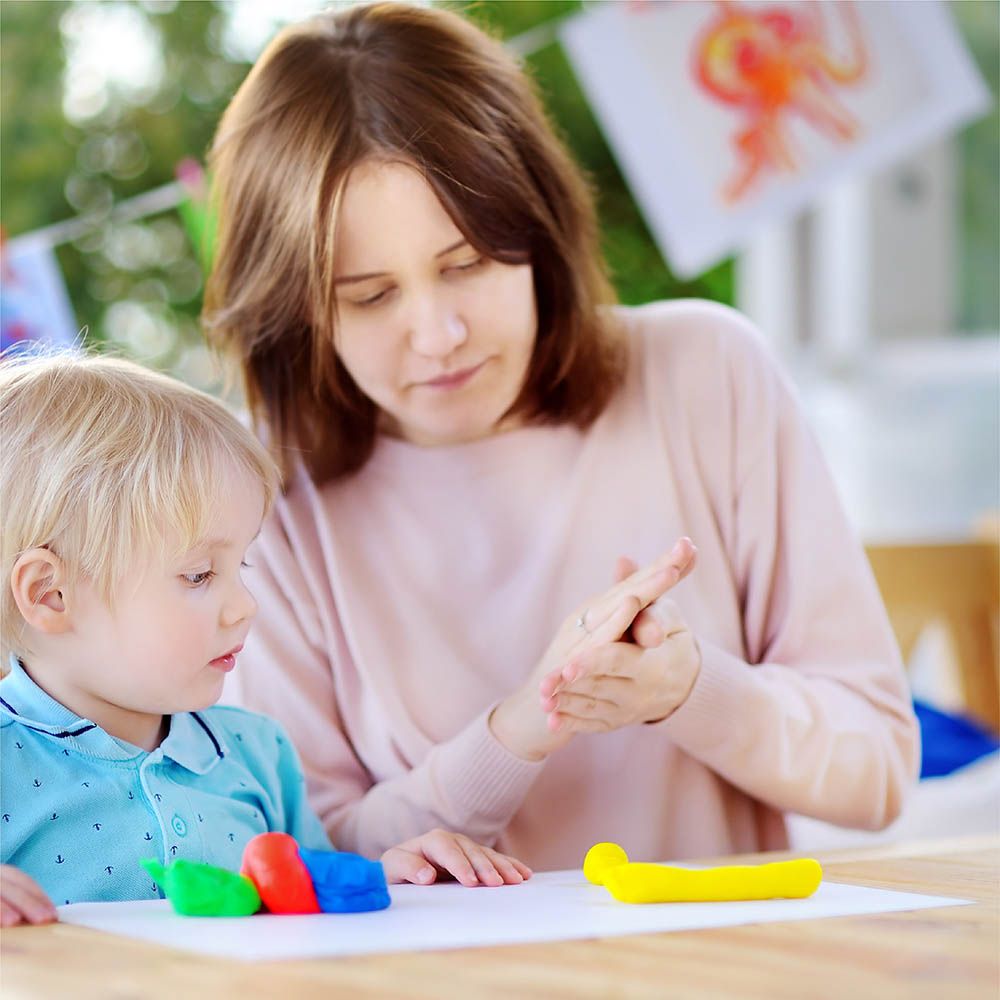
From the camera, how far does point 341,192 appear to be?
1218mm

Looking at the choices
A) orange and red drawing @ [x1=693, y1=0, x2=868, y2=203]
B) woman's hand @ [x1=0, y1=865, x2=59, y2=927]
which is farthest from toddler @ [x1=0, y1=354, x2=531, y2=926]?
orange and red drawing @ [x1=693, y1=0, x2=868, y2=203]

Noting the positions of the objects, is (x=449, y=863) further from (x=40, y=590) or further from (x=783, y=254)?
(x=783, y=254)

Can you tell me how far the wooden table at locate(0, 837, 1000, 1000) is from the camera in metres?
0.63

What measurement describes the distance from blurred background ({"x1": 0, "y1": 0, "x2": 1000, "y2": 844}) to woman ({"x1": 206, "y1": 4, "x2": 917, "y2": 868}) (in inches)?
8.8

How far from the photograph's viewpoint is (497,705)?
47.7 inches

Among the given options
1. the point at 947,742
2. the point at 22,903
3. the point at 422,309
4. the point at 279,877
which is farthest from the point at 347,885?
the point at 947,742

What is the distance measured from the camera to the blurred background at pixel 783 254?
2.47 m

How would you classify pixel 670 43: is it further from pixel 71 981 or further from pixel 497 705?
pixel 71 981

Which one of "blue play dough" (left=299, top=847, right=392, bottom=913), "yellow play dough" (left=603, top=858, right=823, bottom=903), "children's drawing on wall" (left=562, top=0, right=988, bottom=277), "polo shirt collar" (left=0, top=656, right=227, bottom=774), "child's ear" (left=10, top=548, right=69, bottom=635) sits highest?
"children's drawing on wall" (left=562, top=0, right=988, bottom=277)

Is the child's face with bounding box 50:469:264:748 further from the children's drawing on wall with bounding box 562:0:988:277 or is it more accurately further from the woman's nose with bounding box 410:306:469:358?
the children's drawing on wall with bounding box 562:0:988:277

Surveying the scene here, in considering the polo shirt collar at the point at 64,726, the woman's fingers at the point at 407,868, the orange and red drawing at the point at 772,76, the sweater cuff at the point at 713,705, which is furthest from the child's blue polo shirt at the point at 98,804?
the orange and red drawing at the point at 772,76

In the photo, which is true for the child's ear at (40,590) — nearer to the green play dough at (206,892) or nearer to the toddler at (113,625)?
the toddler at (113,625)

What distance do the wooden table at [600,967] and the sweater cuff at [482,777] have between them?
1.43 ft

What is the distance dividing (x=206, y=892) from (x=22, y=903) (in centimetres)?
10
